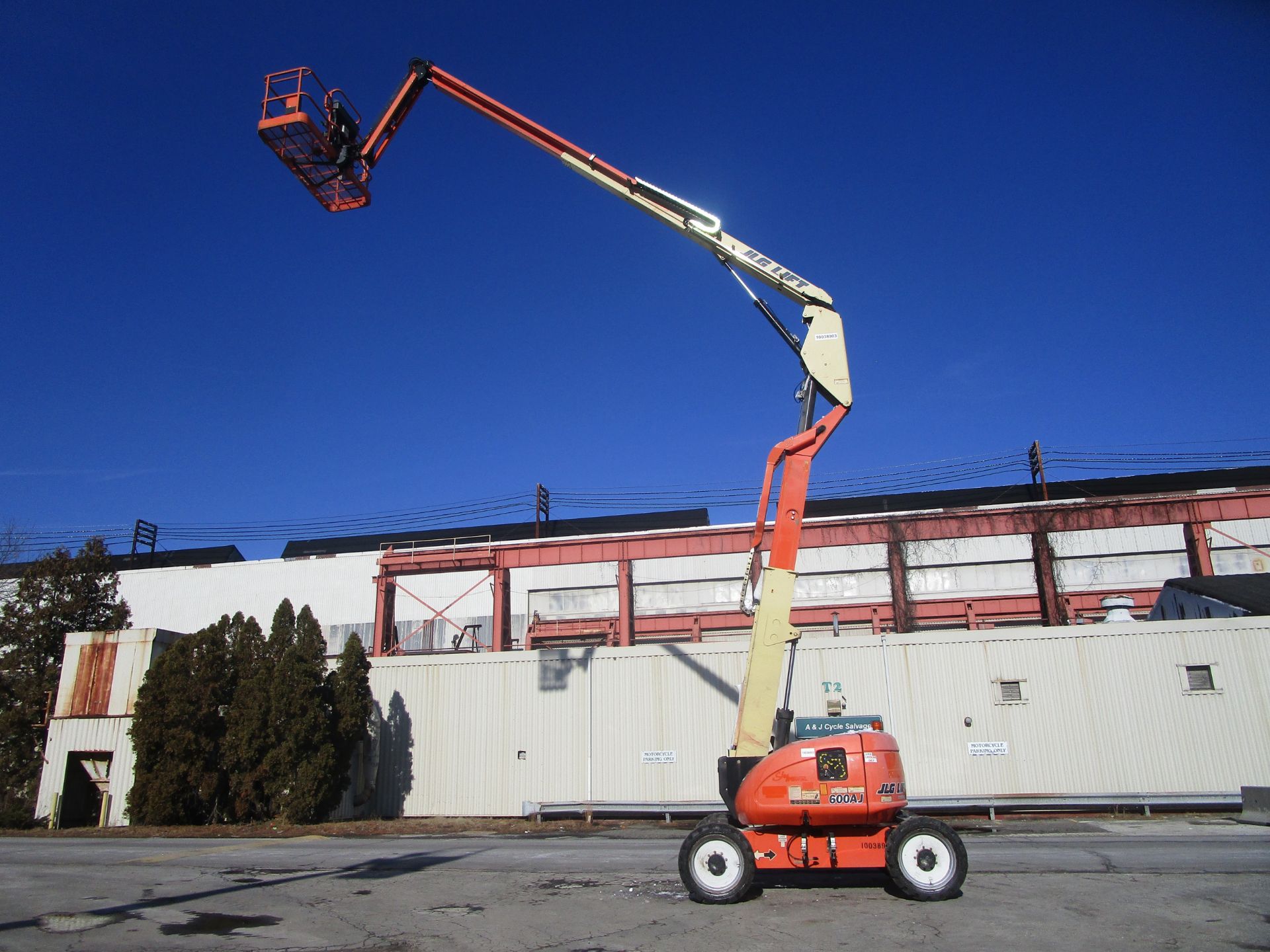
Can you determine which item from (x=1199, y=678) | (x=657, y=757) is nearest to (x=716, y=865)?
(x=657, y=757)

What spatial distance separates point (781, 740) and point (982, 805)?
39.1ft

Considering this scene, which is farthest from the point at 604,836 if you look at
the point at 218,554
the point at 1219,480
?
the point at 218,554

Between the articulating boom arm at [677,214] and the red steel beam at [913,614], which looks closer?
the articulating boom arm at [677,214]

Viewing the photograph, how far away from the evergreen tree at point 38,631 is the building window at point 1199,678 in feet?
102

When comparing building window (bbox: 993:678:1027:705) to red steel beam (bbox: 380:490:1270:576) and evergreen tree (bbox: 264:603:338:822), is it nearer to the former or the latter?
red steel beam (bbox: 380:490:1270:576)

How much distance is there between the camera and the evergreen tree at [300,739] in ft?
69.5

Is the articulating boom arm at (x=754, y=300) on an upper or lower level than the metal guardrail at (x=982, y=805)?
upper

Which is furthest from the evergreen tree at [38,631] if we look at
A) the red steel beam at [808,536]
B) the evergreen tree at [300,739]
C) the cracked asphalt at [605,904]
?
the cracked asphalt at [605,904]

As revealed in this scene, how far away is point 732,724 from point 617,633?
17.7 meters

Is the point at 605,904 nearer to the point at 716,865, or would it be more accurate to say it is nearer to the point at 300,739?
the point at 716,865

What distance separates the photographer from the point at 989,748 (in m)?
20.3

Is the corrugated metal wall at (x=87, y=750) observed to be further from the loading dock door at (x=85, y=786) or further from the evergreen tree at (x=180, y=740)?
the evergreen tree at (x=180, y=740)

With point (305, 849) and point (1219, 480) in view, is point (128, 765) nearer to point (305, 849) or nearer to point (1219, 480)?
point (305, 849)

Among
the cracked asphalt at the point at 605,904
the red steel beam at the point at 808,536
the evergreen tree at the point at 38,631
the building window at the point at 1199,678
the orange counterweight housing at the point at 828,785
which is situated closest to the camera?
the cracked asphalt at the point at 605,904
